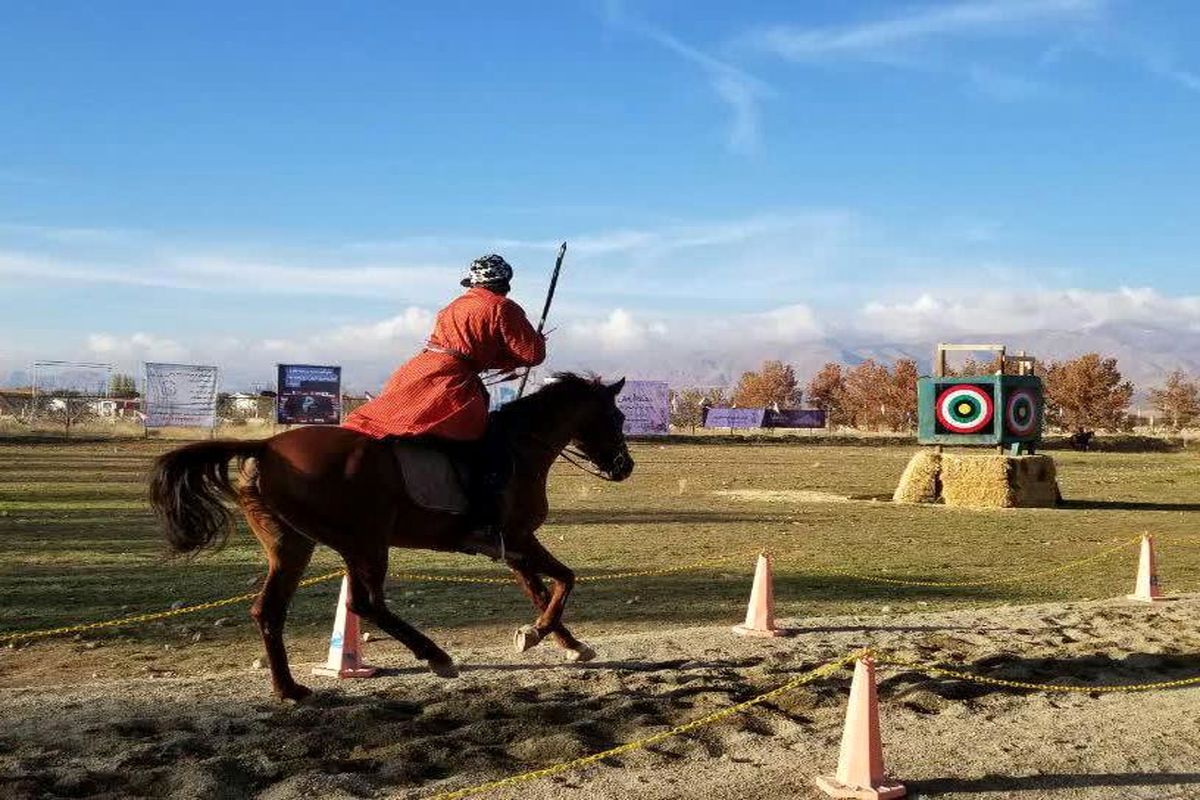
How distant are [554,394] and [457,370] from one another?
3.62 feet

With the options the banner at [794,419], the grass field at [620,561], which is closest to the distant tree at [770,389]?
the banner at [794,419]

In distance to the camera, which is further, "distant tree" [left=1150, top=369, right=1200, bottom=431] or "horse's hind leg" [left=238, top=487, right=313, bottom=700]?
"distant tree" [left=1150, top=369, right=1200, bottom=431]

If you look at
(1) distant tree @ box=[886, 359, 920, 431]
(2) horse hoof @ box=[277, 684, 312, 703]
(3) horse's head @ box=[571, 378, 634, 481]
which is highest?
(1) distant tree @ box=[886, 359, 920, 431]

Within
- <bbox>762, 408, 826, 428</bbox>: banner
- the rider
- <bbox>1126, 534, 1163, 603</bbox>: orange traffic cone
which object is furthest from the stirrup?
<bbox>762, 408, 826, 428</bbox>: banner

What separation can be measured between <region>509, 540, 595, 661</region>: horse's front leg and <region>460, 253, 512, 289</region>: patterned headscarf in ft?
6.47

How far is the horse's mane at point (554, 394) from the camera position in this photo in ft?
28.5

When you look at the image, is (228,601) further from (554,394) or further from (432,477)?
(554,394)

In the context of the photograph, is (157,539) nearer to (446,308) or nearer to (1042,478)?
(446,308)

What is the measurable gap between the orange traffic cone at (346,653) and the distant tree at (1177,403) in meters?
94.4

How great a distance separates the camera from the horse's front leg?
27.4 ft

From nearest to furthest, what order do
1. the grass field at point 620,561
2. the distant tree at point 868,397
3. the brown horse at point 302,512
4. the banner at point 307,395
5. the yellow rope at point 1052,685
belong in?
the brown horse at point 302,512 → the yellow rope at point 1052,685 → the grass field at point 620,561 → the banner at point 307,395 → the distant tree at point 868,397

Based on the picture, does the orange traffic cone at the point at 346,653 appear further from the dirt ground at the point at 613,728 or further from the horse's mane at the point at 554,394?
the horse's mane at the point at 554,394

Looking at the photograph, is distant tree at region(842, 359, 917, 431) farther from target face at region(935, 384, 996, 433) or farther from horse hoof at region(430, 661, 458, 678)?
horse hoof at region(430, 661, 458, 678)

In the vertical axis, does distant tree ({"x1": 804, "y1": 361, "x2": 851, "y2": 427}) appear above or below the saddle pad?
above
